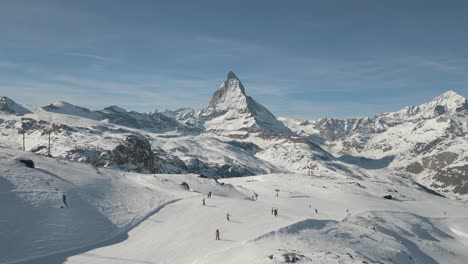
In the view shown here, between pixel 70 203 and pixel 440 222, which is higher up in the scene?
pixel 70 203

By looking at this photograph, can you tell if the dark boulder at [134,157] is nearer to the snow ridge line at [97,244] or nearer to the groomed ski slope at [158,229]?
the groomed ski slope at [158,229]

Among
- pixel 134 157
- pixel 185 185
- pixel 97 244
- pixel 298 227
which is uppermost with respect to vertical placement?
pixel 134 157

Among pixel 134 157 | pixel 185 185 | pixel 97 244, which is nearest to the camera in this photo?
pixel 97 244

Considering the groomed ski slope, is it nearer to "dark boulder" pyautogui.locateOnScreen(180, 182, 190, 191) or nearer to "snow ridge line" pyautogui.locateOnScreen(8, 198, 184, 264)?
"snow ridge line" pyautogui.locateOnScreen(8, 198, 184, 264)

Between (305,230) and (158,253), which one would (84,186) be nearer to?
(158,253)

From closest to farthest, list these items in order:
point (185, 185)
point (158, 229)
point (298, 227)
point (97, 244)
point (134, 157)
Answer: point (97, 244)
point (158, 229)
point (298, 227)
point (185, 185)
point (134, 157)

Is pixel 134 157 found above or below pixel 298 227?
above

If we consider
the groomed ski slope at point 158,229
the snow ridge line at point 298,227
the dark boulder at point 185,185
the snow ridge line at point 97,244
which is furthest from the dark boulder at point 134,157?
the snow ridge line at point 298,227

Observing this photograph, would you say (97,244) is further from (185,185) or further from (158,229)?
(185,185)

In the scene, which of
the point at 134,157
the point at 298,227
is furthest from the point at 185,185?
the point at 134,157

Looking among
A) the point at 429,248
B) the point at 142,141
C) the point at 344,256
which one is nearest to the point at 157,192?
the point at 344,256
